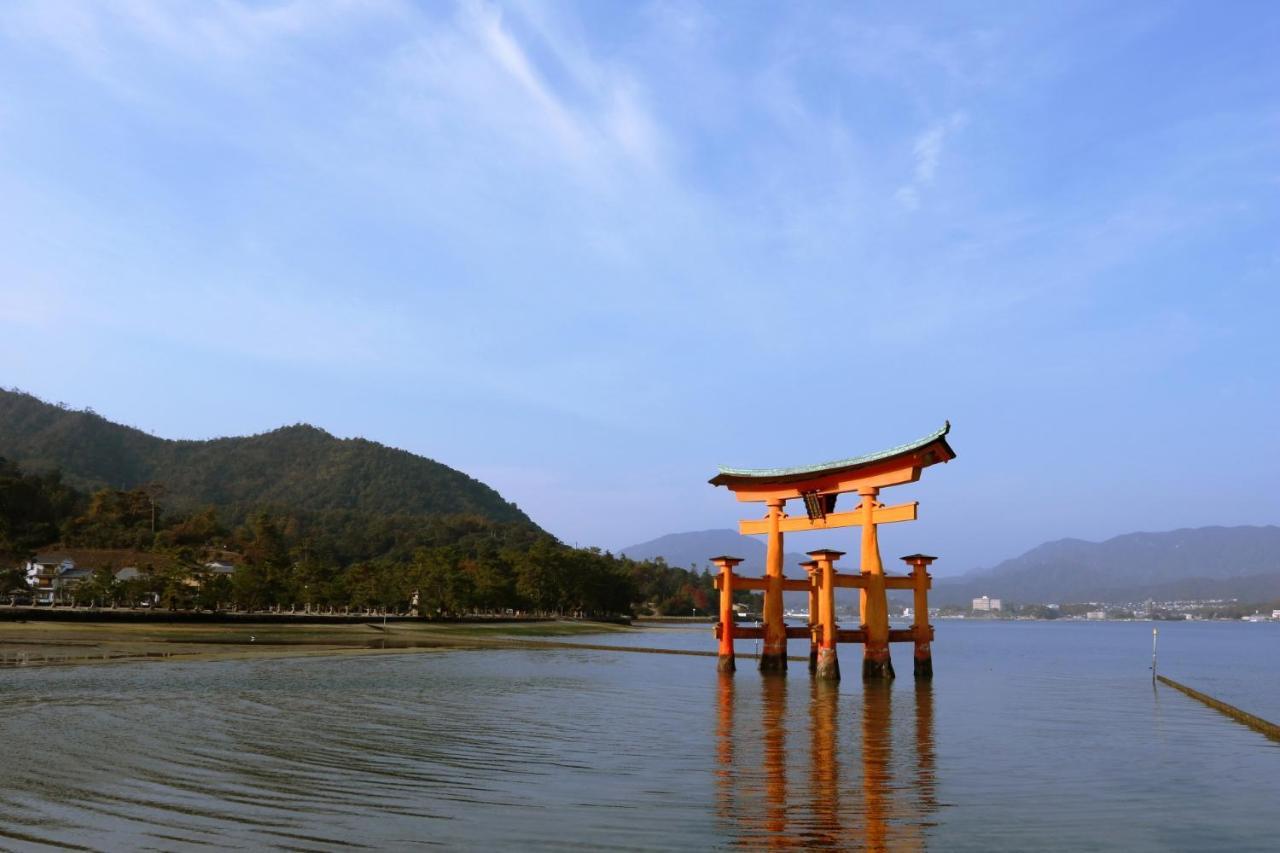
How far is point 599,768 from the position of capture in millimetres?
14727

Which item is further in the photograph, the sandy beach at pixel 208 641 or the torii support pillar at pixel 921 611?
the sandy beach at pixel 208 641

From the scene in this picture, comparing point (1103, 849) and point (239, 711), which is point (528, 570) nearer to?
point (239, 711)

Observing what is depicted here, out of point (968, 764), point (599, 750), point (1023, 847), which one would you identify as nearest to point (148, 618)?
point (599, 750)

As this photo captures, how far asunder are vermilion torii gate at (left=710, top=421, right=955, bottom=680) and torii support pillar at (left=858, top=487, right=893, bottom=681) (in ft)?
0.10

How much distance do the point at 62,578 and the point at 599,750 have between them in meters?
92.2

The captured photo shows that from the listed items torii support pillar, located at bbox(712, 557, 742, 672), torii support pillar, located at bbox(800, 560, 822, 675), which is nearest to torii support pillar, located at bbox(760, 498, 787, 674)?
torii support pillar, located at bbox(800, 560, 822, 675)

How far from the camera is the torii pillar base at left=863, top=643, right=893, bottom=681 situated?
32.0 meters

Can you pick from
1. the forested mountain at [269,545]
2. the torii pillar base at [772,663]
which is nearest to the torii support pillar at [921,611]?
the torii pillar base at [772,663]

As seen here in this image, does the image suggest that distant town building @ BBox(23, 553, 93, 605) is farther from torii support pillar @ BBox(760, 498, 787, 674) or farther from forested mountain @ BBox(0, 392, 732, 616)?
torii support pillar @ BBox(760, 498, 787, 674)

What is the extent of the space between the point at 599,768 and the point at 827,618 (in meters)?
18.6

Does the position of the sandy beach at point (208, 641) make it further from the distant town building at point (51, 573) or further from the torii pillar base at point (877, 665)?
the distant town building at point (51, 573)

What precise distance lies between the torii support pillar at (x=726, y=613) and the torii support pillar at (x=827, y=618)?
3.18m

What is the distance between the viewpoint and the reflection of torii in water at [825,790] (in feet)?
34.1

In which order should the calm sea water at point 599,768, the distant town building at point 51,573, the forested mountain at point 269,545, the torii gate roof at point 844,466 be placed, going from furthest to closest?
the distant town building at point 51,573 → the forested mountain at point 269,545 → the torii gate roof at point 844,466 → the calm sea water at point 599,768
